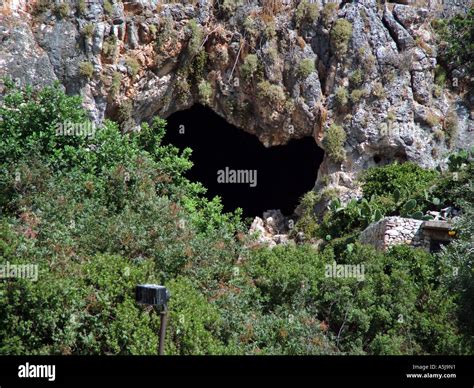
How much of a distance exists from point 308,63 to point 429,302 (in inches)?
346

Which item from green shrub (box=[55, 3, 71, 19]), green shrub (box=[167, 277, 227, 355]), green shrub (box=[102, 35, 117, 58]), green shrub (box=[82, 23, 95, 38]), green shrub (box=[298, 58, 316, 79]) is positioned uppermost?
green shrub (box=[55, 3, 71, 19])

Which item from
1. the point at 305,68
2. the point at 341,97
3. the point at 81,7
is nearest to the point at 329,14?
the point at 305,68

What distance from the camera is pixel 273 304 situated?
14.1m

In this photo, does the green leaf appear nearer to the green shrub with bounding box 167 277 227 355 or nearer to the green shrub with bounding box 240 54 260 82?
the green shrub with bounding box 240 54 260 82

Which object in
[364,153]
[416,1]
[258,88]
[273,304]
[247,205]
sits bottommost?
[273,304]

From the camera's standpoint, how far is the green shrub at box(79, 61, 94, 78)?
18.6 metres

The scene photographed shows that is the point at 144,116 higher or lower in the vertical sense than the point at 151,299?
higher

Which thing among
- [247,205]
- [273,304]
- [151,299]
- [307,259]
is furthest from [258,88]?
[151,299]

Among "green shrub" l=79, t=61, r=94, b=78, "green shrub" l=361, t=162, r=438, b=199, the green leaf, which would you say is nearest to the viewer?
the green leaf

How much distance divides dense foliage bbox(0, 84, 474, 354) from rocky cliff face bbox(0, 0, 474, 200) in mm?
2671

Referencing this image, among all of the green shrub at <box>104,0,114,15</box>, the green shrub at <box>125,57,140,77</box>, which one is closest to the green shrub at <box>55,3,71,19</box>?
the green shrub at <box>104,0,114,15</box>

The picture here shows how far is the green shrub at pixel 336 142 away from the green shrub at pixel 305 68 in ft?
5.39

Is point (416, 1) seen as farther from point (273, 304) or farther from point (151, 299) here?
point (151, 299)
